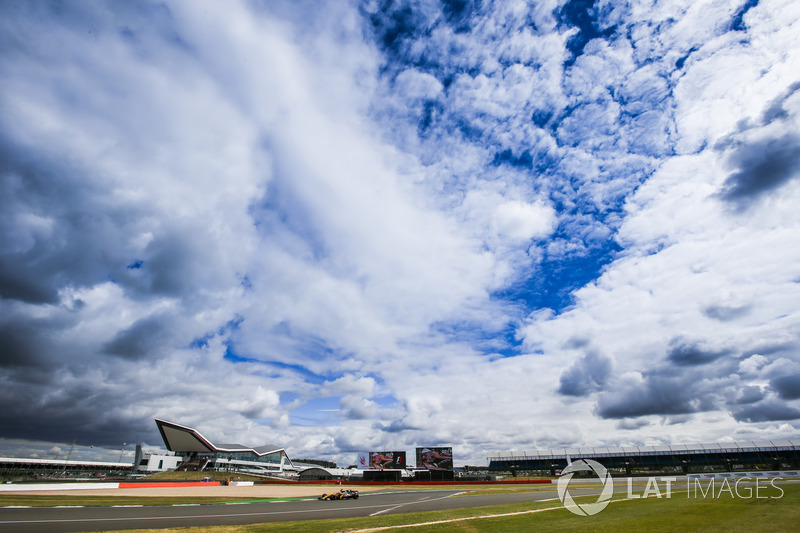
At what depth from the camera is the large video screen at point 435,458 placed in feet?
334

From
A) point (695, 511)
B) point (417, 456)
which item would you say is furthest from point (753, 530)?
point (417, 456)

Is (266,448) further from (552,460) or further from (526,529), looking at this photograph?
(526,529)

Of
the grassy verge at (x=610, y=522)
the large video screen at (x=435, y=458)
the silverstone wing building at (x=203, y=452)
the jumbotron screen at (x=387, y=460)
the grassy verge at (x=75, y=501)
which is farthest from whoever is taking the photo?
the silverstone wing building at (x=203, y=452)

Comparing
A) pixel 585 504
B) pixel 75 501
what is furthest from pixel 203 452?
pixel 585 504

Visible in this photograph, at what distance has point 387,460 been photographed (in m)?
106

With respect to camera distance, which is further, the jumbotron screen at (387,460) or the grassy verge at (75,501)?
the jumbotron screen at (387,460)

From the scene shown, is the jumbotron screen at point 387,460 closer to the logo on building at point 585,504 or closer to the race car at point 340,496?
the logo on building at point 585,504

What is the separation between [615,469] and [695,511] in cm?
13873

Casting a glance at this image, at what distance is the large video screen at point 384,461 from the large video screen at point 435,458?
5.47 metres

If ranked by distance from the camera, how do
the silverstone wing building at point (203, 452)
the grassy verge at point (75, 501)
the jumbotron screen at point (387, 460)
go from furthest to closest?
the silverstone wing building at point (203, 452)
the jumbotron screen at point (387, 460)
the grassy verge at point (75, 501)

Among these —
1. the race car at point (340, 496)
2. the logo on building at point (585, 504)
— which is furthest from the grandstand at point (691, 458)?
the race car at point (340, 496)

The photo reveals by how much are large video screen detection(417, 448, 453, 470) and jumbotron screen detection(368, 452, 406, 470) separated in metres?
5.29

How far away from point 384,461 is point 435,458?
1498cm

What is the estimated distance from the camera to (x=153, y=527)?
2023 cm
